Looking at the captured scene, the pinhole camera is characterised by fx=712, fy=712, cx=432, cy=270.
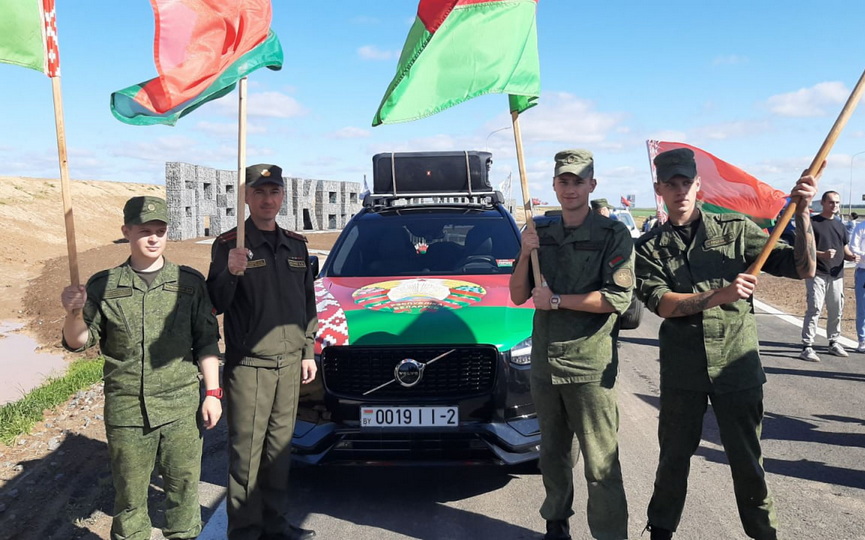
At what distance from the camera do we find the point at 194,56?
3.49 m

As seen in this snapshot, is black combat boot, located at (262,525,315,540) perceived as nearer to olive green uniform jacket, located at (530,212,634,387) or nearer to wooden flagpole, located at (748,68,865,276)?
olive green uniform jacket, located at (530,212,634,387)

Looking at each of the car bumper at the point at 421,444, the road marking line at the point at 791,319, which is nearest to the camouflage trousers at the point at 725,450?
the car bumper at the point at 421,444

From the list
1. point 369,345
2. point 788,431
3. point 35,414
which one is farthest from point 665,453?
point 35,414

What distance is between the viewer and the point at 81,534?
153 inches

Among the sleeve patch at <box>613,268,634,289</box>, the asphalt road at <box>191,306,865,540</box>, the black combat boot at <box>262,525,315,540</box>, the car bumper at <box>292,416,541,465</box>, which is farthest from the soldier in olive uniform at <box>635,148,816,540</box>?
the black combat boot at <box>262,525,315,540</box>

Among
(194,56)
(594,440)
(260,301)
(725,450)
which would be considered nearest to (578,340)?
(594,440)

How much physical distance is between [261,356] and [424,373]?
1.01m

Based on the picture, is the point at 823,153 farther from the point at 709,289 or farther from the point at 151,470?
the point at 151,470

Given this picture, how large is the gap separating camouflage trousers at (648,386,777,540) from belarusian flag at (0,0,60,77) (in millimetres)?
3268

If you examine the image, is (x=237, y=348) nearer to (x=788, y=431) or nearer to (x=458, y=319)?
(x=458, y=319)

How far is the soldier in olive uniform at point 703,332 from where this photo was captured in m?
3.40

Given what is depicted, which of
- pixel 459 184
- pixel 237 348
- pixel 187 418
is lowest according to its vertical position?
pixel 187 418

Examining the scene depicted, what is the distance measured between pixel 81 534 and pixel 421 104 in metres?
2.96

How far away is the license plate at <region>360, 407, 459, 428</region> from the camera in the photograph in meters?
4.12
